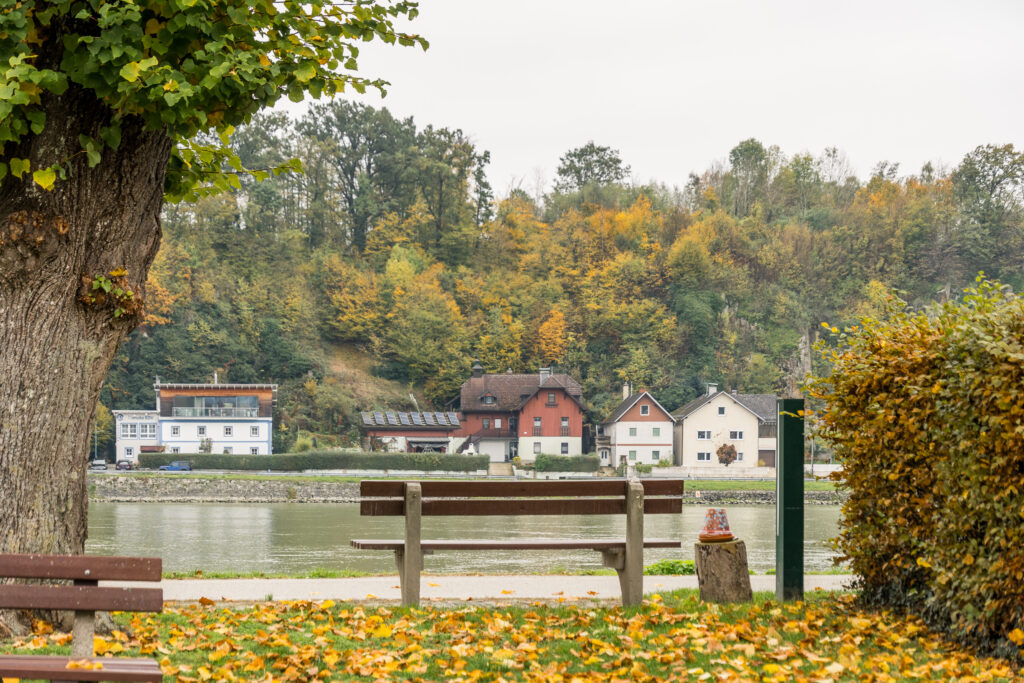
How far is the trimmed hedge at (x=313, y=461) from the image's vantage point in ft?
217

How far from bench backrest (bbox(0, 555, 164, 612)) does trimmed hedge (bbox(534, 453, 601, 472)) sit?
6720 centimetres

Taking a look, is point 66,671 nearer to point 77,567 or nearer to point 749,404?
point 77,567

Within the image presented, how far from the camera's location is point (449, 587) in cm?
912

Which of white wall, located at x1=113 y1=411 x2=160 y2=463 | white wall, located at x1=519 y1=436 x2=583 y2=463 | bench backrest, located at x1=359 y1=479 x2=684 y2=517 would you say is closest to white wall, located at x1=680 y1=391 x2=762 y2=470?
white wall, located at x1=519 y1=436 x2=583 y2=463

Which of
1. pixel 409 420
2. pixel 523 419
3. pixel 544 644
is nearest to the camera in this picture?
pixel 544 644

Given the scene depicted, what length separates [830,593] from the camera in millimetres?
8258

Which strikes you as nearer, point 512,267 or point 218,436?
point 218,436

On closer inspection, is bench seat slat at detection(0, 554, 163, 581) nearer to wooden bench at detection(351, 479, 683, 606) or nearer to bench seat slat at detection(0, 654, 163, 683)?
bench seat slat at detection(0, 654, 163, 683)

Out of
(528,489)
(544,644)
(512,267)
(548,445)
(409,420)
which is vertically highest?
(512,267)

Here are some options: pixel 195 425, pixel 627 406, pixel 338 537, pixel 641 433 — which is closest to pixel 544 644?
pixel 338 537

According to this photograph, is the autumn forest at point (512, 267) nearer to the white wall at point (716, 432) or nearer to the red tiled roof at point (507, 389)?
the red tiled roof at point (507, 389)

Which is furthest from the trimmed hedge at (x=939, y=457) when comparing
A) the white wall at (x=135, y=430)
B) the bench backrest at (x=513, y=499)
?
the white wall at (x=135, y=430)

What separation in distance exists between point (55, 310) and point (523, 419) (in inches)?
2798

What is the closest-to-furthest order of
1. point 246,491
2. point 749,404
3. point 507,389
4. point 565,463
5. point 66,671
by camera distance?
point 66,671 < point 246,491 < point 565,463 < point 749,404 < point 507,389
